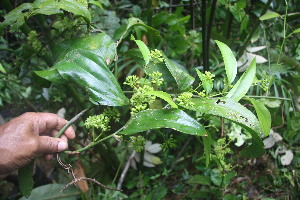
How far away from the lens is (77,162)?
50.5 inches

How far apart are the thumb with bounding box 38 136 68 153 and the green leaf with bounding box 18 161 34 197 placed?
67 mm

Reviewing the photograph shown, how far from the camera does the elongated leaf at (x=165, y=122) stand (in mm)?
461

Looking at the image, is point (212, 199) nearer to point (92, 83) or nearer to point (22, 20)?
point (92, 83)

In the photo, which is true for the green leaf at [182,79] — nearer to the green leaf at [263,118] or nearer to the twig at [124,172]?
the green leaf at [263,118]

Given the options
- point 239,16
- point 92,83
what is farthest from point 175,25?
point 92,83

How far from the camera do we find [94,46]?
66 centimetres

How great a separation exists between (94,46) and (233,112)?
38 cm

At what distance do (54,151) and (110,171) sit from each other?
617 mm

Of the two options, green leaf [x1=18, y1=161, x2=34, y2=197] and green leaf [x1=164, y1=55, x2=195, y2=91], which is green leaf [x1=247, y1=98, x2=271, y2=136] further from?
green leaf [x1=18, y1=161, x2=34, y2=197]

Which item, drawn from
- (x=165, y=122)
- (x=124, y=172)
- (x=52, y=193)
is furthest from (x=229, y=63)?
(x=52, y=193)

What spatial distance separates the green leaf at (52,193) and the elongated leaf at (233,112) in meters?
0.85

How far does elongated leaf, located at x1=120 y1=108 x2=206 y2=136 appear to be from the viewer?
46cm

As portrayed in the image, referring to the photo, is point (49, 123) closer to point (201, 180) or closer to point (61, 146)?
point (61, 146)

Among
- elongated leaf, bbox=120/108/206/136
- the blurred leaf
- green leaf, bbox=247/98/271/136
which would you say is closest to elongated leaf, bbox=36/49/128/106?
elongated leaf, bbox=120/108/206/136
